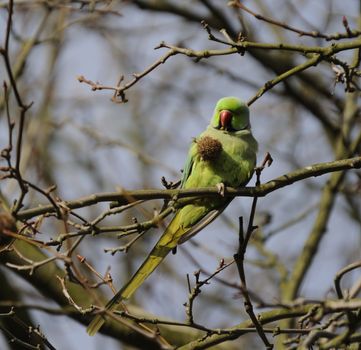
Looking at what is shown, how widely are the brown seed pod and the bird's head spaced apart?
279 millimetres

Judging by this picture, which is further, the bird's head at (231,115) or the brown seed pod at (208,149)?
the bird's head at (231,115)

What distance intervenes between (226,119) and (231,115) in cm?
5

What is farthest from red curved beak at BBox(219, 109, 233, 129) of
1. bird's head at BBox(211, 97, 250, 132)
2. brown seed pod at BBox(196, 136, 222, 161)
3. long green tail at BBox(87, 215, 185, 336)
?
long green tail at BBox(87, 215, 185, 336)

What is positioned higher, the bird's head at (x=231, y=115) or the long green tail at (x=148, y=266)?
the bird's head at (x=231, y=115)

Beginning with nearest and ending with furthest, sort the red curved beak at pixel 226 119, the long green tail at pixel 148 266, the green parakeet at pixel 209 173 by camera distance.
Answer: the long green tail at pixel 148 266 < the green parakeet at pixel 209 173 < the red curved beak at pixel 226 119

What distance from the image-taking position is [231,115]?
418 cm

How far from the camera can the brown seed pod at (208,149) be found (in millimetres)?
3854

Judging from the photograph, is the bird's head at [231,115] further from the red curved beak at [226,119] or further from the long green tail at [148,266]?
the long green tail at [148,266]

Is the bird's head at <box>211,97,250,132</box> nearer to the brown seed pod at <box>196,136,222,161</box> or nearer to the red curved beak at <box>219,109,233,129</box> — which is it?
the red curved beak at <box>219,109,233,129</box>

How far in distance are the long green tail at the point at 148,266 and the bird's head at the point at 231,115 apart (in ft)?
2.25

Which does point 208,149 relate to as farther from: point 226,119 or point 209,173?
point 226,119

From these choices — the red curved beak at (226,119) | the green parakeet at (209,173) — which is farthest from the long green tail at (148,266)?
the red curved beak at (226,119)

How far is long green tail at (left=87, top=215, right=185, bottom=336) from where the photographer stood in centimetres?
314

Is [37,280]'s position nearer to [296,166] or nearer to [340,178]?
[340,178]
